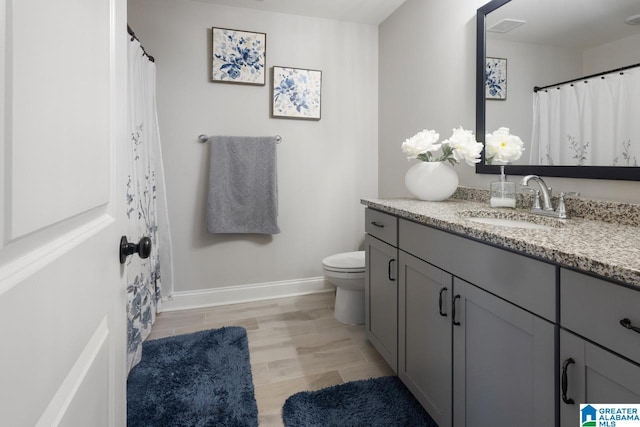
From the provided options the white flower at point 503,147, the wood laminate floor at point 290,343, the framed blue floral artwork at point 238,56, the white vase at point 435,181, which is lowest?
the wood laminate floor at point 290,343

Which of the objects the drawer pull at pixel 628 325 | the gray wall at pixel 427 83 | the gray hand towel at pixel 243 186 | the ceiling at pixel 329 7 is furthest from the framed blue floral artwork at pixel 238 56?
the drawer pull at pixel 628 325

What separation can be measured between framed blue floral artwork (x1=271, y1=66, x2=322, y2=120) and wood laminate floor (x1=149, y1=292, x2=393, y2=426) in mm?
1507

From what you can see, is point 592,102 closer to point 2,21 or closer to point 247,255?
point 2,21

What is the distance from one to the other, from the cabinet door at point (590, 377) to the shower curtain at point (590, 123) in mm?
836

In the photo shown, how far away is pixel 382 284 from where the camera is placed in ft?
A: 5.71

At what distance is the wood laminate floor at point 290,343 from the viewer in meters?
1.66

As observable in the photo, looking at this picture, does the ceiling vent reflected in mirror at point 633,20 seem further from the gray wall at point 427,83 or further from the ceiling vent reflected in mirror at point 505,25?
the gray wall at point 427,83

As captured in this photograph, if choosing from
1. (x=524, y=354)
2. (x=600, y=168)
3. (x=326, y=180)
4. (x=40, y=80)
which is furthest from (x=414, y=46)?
(x=40, y=80)

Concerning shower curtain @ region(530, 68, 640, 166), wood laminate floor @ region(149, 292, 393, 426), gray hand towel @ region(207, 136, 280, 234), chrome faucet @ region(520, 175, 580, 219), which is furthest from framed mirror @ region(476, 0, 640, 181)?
gray hand towel @ region(207, 136, 280, 234)

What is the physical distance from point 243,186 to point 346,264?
996 mm

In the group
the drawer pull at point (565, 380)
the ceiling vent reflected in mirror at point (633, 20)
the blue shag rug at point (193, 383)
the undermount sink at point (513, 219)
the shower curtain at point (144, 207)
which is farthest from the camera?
the shower curtain at point (144, 207)

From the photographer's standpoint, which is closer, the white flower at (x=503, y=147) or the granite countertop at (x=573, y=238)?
the granite countertop at (x=573, y=238)

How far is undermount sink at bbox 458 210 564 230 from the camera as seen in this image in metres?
1.30

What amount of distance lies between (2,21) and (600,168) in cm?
167
